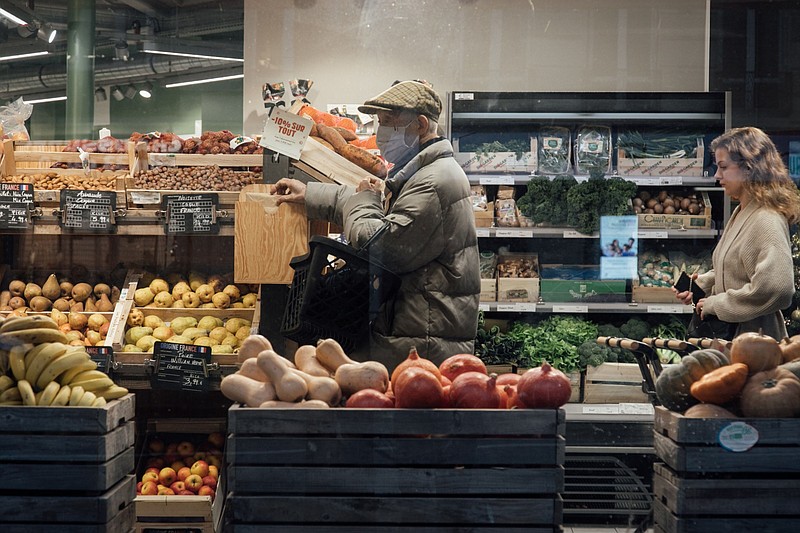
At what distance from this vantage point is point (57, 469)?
2061 mm

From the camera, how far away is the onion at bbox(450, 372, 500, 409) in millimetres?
2020

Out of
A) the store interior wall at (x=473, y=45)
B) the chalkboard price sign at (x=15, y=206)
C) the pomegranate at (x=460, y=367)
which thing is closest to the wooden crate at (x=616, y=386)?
the store interior wall at (x=473, y=45)

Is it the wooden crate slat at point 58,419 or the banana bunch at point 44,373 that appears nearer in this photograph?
the wooden crate slat at point 58,419

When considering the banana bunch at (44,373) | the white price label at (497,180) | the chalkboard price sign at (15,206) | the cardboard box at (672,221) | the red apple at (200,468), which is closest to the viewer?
the banana bunch at (44,373)

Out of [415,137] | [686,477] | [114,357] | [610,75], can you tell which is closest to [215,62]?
[415,137]

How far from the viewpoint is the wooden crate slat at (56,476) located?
2.05m

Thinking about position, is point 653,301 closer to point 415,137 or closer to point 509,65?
point 509,65

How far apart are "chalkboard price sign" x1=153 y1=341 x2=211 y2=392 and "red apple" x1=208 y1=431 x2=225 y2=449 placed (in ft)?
1.62

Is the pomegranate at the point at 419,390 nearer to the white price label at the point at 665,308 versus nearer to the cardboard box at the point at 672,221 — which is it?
the white price label at the point at 665,308

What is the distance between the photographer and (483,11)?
3.24 m

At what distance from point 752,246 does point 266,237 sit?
65.3 inches

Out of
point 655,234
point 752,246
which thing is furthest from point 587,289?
point 752,246

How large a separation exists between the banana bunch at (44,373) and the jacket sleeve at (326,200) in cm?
100

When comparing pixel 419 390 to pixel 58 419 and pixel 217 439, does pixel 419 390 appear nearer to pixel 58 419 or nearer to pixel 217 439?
pixel 58 419
